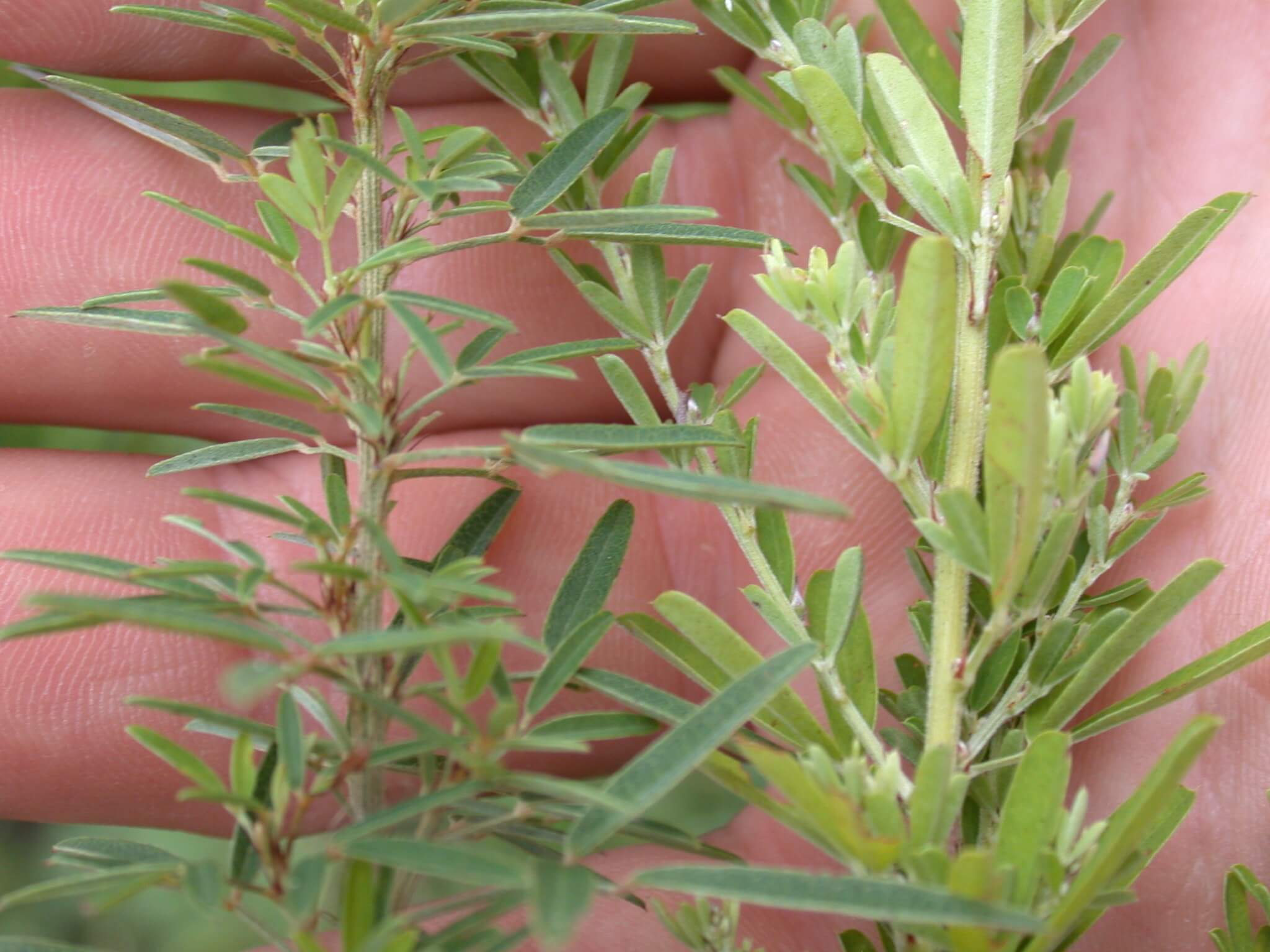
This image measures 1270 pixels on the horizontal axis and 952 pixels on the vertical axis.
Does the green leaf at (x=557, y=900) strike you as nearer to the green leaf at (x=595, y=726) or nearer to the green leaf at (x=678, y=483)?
the green leaf at (x=595, y=726)

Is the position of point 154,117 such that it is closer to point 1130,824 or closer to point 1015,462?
point 1015,462

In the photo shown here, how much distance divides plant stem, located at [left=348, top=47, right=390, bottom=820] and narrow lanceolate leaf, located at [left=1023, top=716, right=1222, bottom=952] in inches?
20.8

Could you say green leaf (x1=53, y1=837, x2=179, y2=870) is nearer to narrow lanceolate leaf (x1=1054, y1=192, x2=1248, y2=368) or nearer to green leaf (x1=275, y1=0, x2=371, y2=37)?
green leaf (x1=275, y1=0, x2=371, y2=37)

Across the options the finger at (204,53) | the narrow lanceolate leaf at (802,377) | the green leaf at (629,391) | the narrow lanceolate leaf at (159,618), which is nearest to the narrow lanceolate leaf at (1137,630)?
the narrow lanceolate leaf at (802,377)

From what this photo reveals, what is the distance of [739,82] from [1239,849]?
46.4 inches

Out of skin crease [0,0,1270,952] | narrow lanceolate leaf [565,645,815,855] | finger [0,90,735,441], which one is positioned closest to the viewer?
narrow lanceolate leaf [565,645,815,855]

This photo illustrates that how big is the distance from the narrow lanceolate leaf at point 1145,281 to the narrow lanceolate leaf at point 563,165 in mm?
511

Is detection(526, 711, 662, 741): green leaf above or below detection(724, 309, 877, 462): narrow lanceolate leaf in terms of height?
below

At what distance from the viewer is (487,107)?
1670mm

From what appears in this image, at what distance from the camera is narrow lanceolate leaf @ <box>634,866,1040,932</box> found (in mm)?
682

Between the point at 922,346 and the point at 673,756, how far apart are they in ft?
1.25

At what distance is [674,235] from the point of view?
41.7 inches

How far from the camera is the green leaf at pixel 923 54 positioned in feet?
3.84

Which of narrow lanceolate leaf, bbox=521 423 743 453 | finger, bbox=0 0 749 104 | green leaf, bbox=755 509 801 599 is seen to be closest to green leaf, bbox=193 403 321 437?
narrow lanceolate leaf, bbox=521 423 743 453
